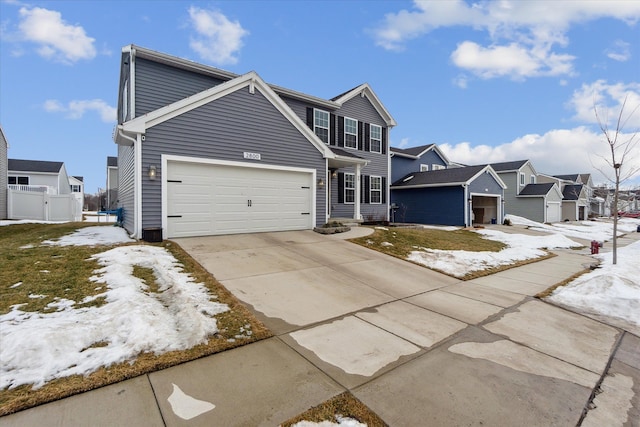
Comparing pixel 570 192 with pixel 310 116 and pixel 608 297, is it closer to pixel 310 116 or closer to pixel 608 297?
pixel 310 116

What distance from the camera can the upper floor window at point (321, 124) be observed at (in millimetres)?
14883

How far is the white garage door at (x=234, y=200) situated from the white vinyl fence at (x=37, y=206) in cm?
1475

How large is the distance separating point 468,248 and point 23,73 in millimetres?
22974

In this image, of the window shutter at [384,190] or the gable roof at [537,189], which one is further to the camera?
the gable roof at [537,189]

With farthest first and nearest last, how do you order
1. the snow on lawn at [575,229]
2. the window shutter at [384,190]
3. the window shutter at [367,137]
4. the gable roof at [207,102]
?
1. the snow on lawn at [575,229]
2. the window shutter at [384,190]
3. the window shutter at [367,137]
4. the gable roof at [207,102]

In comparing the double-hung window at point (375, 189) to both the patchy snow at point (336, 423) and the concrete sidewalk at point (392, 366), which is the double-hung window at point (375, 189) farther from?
the patchy snow at point (336, 423)

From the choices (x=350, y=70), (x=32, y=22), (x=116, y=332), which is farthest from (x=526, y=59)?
(x=32, y=22)

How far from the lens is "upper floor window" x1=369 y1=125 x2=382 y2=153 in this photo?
56.9 feet

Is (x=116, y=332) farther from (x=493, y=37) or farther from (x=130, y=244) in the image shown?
(x=493, y=37)

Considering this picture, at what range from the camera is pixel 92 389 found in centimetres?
241

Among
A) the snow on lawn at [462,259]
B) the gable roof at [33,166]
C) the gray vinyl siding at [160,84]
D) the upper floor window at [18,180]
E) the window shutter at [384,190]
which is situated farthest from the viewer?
the gable roof at [33,166]

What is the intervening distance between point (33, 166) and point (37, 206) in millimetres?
16690

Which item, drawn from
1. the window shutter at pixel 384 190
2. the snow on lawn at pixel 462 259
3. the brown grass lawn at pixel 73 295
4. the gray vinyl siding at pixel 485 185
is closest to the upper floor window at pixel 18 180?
the brown grass lawn at pixel 73 295

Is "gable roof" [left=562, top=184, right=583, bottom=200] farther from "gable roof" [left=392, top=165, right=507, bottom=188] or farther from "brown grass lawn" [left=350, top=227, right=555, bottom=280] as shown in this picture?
"brown grass lawn" [left=350, top=227, right=555, bottom=280]
